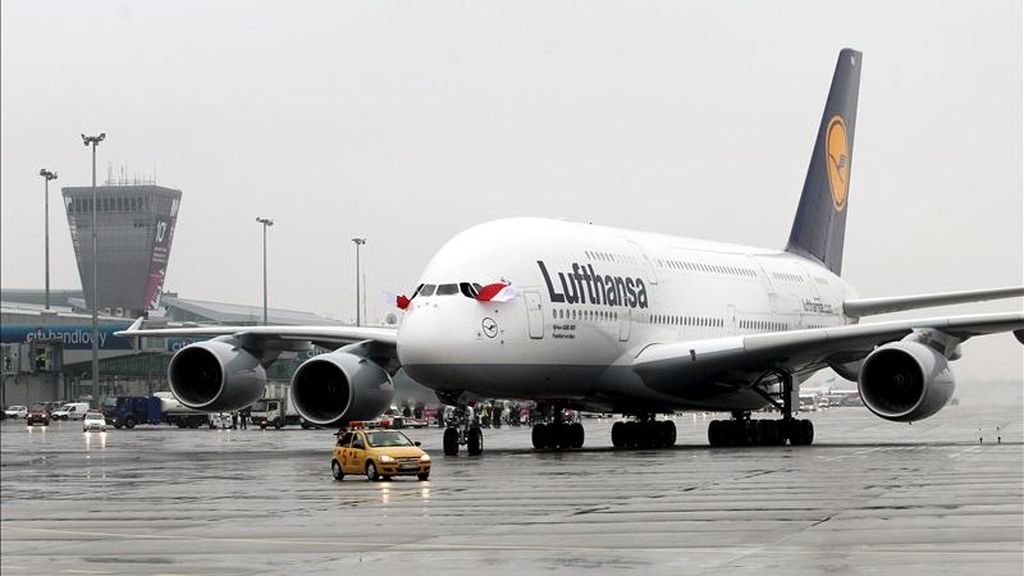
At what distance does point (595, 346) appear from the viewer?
40.8 m

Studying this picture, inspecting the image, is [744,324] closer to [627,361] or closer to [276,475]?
[627,361]

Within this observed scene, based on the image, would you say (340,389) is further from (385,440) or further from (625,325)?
(385,440)

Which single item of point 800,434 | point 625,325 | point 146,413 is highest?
point 625,325

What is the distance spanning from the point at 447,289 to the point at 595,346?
460 cm

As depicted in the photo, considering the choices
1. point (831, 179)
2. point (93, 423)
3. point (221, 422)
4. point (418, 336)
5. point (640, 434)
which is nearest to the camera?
point (418, 336)

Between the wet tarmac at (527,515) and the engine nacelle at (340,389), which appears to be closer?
the wet tarmac at (527,515)

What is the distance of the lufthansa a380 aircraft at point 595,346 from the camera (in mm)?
37781

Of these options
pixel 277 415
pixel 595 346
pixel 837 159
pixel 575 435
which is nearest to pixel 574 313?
pixel 595 346

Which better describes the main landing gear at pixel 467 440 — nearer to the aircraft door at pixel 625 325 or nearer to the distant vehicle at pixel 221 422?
the aircraft door at pixel 625 325

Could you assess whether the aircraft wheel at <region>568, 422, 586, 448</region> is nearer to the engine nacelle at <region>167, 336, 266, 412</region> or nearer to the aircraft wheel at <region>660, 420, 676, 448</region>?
the aircraft wheel at <region>660, 420, 676, 448</region>

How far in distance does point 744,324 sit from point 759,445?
5.08m

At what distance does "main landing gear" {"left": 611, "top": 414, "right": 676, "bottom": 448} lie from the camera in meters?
45.0

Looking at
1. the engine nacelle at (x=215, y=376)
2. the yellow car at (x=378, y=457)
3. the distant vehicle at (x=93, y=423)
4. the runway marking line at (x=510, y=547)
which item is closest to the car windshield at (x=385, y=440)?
the yellow car at (x=378, y=457)

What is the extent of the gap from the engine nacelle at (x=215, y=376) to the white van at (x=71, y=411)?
4475 centimetres
